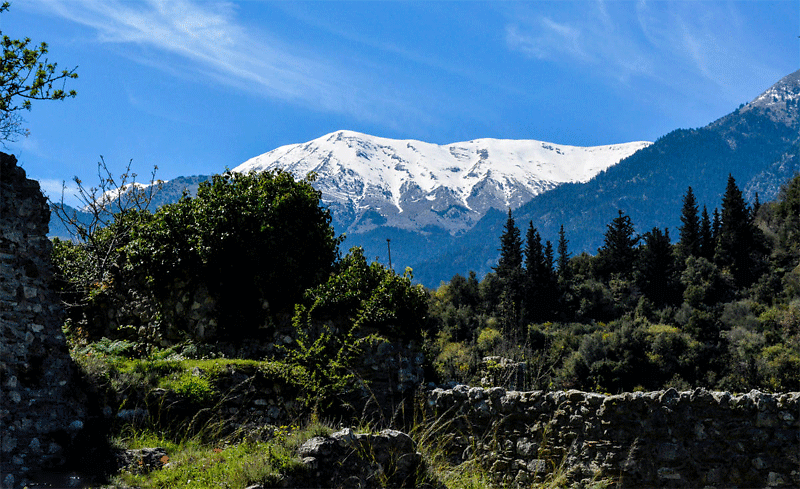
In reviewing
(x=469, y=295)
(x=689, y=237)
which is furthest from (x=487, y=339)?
(x=689, y=237)

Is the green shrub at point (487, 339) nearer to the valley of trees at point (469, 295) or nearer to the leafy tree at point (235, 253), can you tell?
the valley of trees at point (469, 295)

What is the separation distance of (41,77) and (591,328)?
138ft

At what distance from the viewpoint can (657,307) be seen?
49.8 meters

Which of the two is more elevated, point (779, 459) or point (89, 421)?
point (89, 421)

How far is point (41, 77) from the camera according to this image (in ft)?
35.6

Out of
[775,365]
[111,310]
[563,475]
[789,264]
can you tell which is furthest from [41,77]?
[789,264]

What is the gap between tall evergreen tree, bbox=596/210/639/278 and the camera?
5903 centimetres

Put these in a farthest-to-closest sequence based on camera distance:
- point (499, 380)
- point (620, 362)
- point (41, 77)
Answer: point (620, 362)
point (41, 77)
point (499, 380)

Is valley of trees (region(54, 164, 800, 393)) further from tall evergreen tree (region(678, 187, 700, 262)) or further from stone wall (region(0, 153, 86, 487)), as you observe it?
stone wall (region(0, 153, 86, 487))

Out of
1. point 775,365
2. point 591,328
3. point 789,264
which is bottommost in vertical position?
point 775,365

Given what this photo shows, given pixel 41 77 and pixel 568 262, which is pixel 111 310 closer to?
pixel 41 77

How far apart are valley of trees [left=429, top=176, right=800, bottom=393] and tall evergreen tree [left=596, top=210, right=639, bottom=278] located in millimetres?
122

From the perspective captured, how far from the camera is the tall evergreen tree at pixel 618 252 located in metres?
59.0

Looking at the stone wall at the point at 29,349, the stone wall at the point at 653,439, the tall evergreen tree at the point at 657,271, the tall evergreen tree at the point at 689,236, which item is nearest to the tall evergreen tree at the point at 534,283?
the tall evergreen tree at the point at 657,271
